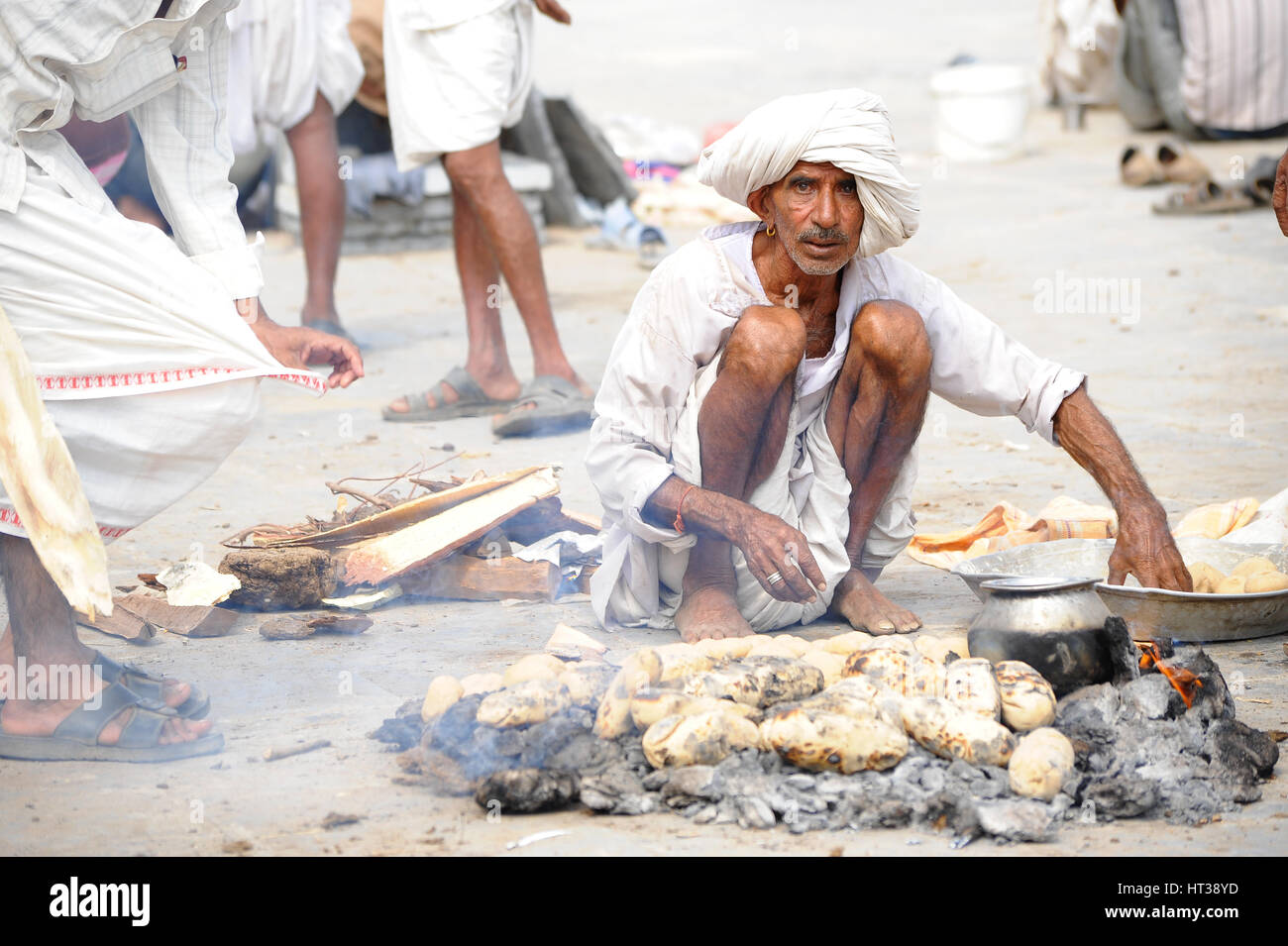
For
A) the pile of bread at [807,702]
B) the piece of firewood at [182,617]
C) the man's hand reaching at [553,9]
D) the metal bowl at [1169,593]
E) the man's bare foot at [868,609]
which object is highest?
the man's hand reaching at [553,9]

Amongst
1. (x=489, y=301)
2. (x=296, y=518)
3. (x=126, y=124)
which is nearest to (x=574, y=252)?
(x=489, y=301)

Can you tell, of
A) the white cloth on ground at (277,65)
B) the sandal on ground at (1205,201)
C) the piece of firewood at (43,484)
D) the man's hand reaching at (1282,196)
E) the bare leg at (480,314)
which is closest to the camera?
the piece of firewood at (43,484)

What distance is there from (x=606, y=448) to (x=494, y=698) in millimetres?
779

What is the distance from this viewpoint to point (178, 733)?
299cm

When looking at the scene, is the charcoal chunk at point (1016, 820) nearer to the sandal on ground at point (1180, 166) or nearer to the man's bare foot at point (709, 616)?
the man's bare foot at point (709, 616)

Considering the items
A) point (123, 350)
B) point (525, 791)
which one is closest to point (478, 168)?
point (123, 350)

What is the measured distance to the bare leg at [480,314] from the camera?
235 inches

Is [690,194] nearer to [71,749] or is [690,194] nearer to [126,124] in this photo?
[126,124]

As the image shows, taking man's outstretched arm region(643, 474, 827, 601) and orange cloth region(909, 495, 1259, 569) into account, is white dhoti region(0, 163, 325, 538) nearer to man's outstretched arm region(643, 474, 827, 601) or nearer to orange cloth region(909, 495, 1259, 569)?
man's outstretched arm region(643, 474, 827, 601)

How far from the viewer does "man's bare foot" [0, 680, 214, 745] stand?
2980 mm

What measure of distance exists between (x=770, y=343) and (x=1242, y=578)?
1.29m

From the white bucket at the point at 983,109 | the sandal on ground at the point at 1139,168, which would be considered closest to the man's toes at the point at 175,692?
Result: the sandal on ground at the point at 1139,168
